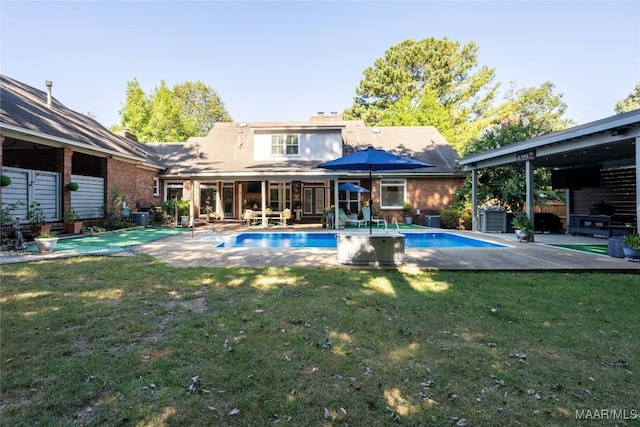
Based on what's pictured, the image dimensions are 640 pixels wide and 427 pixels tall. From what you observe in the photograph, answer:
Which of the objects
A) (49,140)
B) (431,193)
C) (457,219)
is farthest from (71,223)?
(431,193)

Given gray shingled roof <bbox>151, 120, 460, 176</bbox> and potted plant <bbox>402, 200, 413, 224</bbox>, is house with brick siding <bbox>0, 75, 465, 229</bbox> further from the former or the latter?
potted plant <bbox>402, 200, 413, 224</bbox>

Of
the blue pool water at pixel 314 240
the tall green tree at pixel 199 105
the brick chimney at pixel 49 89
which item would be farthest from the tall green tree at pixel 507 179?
the tall green tree at pixel 199 105

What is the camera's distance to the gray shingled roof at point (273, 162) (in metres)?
17.5

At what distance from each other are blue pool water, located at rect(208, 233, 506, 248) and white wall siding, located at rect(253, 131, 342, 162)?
588 cm

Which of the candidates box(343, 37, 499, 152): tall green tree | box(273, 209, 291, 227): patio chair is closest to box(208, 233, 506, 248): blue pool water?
box(273, 209, 291, 227): patio chair

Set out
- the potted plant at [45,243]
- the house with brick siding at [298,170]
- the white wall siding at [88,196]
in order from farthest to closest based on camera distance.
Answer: the house with brick siding at [298,170]
the white wall siding at [88,196]
the potted plant at [45,243]

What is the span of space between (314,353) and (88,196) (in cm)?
1416

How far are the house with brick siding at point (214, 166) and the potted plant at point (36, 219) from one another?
12.5 inches

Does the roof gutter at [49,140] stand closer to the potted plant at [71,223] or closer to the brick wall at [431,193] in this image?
the potted plant at [71,223]

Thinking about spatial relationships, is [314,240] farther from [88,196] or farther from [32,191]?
[32,191]

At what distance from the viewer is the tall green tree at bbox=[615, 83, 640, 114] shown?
35.4 m

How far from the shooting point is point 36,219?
10578mm

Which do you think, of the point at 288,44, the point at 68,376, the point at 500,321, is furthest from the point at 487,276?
the point at 288,44

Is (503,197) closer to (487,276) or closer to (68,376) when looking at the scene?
(487,276)
